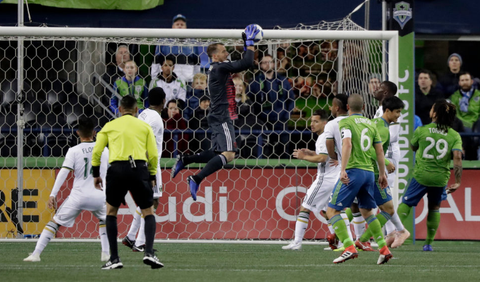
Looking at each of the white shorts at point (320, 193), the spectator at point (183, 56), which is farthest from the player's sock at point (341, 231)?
Answer: the spectator at point (183, 56)

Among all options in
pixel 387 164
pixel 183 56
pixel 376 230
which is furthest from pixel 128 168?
pixel 183 56

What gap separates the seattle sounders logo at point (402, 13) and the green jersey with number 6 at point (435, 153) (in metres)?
1.71

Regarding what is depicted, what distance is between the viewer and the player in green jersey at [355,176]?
887 cm

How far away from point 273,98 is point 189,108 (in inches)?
50.4

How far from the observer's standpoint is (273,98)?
13.4 m

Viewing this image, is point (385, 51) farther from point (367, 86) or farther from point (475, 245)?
point (475, 245)

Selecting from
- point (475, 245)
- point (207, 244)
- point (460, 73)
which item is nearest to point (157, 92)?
point (207, 244)

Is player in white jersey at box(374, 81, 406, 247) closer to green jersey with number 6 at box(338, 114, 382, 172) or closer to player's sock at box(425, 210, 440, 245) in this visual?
player's sock at box(425, 210, 440, 245)

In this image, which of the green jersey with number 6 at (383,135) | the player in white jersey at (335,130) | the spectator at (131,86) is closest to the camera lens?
the player in white jersey at (335,130)

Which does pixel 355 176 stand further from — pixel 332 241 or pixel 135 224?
pixel 135 224

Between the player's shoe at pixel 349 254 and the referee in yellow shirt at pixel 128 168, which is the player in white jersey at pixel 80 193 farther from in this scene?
the player's shoe at pixel 349 254

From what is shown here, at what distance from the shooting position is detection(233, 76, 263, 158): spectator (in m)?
13.3

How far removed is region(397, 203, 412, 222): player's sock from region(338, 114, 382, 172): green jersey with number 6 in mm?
2548

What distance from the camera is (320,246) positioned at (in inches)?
464
